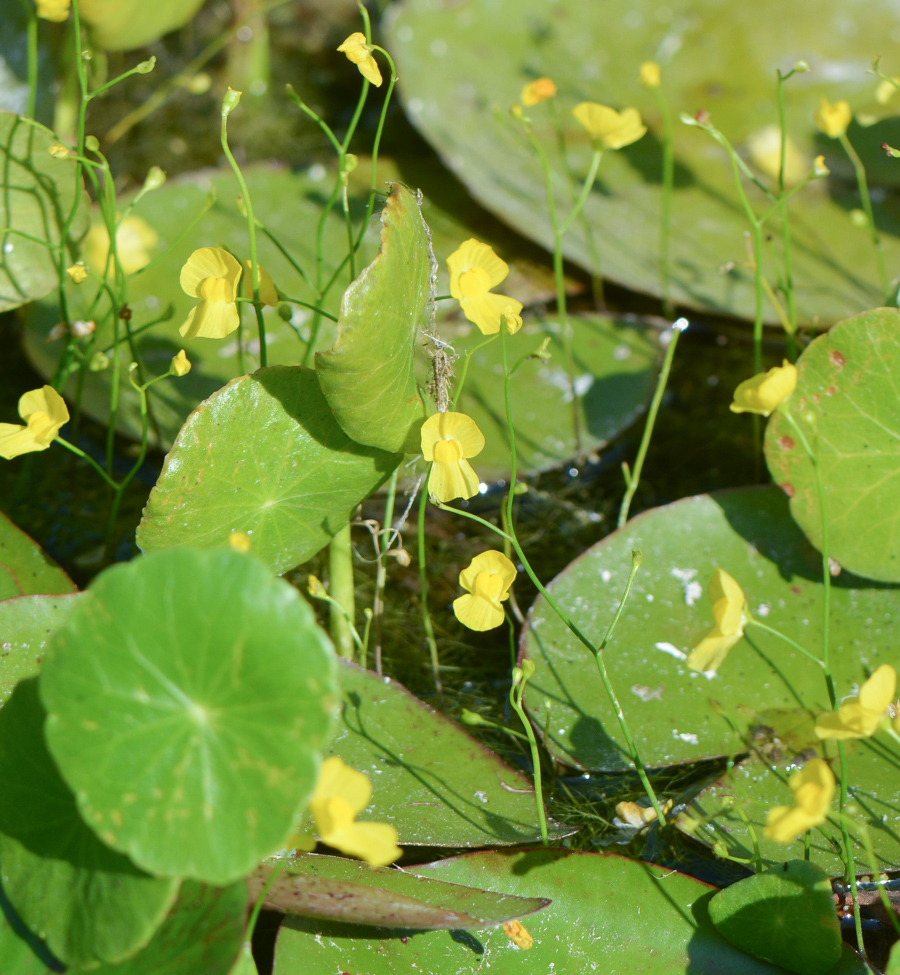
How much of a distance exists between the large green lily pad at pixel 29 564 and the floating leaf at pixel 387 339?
22.8 inches

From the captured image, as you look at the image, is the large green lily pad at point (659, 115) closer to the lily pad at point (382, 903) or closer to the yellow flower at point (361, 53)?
the yellow flower at point (361, 53)

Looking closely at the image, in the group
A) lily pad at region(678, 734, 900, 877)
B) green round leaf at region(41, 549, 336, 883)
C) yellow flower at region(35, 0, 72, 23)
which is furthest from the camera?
yellow flower at region(35, 0, 72, 23)

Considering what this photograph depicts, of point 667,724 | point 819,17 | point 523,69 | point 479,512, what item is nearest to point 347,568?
point 479,512

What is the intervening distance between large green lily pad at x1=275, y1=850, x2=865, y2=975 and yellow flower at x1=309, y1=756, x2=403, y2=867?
0.33 meters

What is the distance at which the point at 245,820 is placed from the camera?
2.54 ft

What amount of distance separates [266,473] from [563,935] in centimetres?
73

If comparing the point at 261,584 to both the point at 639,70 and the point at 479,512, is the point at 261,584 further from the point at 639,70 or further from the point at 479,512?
the point at 639,70

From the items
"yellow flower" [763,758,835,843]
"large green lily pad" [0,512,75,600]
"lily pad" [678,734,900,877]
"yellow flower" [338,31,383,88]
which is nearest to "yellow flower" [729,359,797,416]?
"yellow flower" [763,758,835,843]

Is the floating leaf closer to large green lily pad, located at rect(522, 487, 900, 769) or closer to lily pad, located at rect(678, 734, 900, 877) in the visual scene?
large green lily pad, located at rect(522, 487, 900, 769)

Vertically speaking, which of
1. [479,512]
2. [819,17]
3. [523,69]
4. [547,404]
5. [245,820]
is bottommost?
[479,512]

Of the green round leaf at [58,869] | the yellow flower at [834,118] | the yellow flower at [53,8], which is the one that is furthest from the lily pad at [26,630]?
the yellow flower at [834,118]

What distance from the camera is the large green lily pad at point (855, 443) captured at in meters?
1.28

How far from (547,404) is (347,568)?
1.95 ft

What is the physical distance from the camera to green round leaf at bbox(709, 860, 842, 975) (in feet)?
3.33
